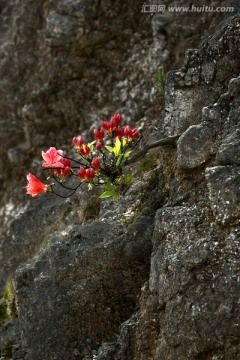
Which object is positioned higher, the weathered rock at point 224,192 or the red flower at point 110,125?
the red flower at point 110,125

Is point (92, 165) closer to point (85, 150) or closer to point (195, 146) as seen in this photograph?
point (85, 150)

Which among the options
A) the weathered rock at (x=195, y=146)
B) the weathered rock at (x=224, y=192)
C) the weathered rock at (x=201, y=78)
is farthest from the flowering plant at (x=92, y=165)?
the weathered rock at (x=224, y=192)

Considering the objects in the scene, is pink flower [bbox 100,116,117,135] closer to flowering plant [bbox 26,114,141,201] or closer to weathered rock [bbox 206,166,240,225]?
flowering plant [bbox 26,114,141,201]

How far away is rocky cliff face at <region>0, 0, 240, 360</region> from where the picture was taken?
16.1 ft

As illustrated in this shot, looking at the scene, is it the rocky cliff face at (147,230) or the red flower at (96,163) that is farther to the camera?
the red flower at (96,163)

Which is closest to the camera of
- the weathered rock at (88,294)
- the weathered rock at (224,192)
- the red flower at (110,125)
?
the weathered rock at (224,192)

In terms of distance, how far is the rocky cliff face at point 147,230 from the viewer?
4.91 m

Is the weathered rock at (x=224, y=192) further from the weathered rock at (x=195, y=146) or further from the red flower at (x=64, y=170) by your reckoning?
the red flower at (x=64, y=170)

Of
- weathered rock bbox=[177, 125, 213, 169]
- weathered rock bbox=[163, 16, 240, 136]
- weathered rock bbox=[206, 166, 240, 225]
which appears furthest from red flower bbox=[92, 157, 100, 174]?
weathered rock bbox=[206, 166, 240, 225]

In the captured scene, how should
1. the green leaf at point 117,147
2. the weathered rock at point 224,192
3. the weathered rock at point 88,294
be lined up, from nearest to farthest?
the weathered rock at point 224,192 → the weathered rock at point 88,294 → the green leaf at point 117,147

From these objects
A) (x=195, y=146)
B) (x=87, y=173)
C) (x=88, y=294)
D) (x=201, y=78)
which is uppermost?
(x=201, y=78)

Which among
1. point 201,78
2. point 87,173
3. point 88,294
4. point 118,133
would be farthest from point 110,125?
point 88,294

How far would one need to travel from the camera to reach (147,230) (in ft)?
20.0

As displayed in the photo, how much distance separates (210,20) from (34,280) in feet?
15.9
